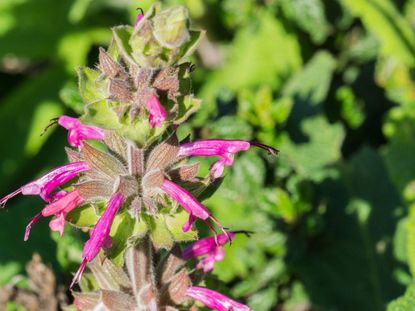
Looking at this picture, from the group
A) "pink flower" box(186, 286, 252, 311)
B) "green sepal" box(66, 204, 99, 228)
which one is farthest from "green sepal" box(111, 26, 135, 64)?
"pink flower" box(186, 286, 252, 311)

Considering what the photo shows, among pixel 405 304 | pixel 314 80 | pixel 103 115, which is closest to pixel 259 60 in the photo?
pixel 314 80

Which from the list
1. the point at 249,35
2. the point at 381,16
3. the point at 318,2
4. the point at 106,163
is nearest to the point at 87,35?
the point at 249,35

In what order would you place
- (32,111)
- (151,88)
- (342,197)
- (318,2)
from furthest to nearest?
(32,111) < (318,2) < (342,197) < (151,88)

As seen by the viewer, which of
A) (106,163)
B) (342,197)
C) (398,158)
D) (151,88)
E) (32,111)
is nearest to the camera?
(151,88)

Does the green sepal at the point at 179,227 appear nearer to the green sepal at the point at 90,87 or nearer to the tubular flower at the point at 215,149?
the tubular flower at the point at 215,149

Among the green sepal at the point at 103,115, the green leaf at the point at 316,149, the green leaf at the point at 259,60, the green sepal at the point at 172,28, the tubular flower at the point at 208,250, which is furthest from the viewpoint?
the green leaf at the point at 259,60

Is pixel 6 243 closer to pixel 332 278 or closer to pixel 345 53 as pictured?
pixel 332 278

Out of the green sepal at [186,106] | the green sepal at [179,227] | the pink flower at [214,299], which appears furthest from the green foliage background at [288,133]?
the green sepal at [186,106]
